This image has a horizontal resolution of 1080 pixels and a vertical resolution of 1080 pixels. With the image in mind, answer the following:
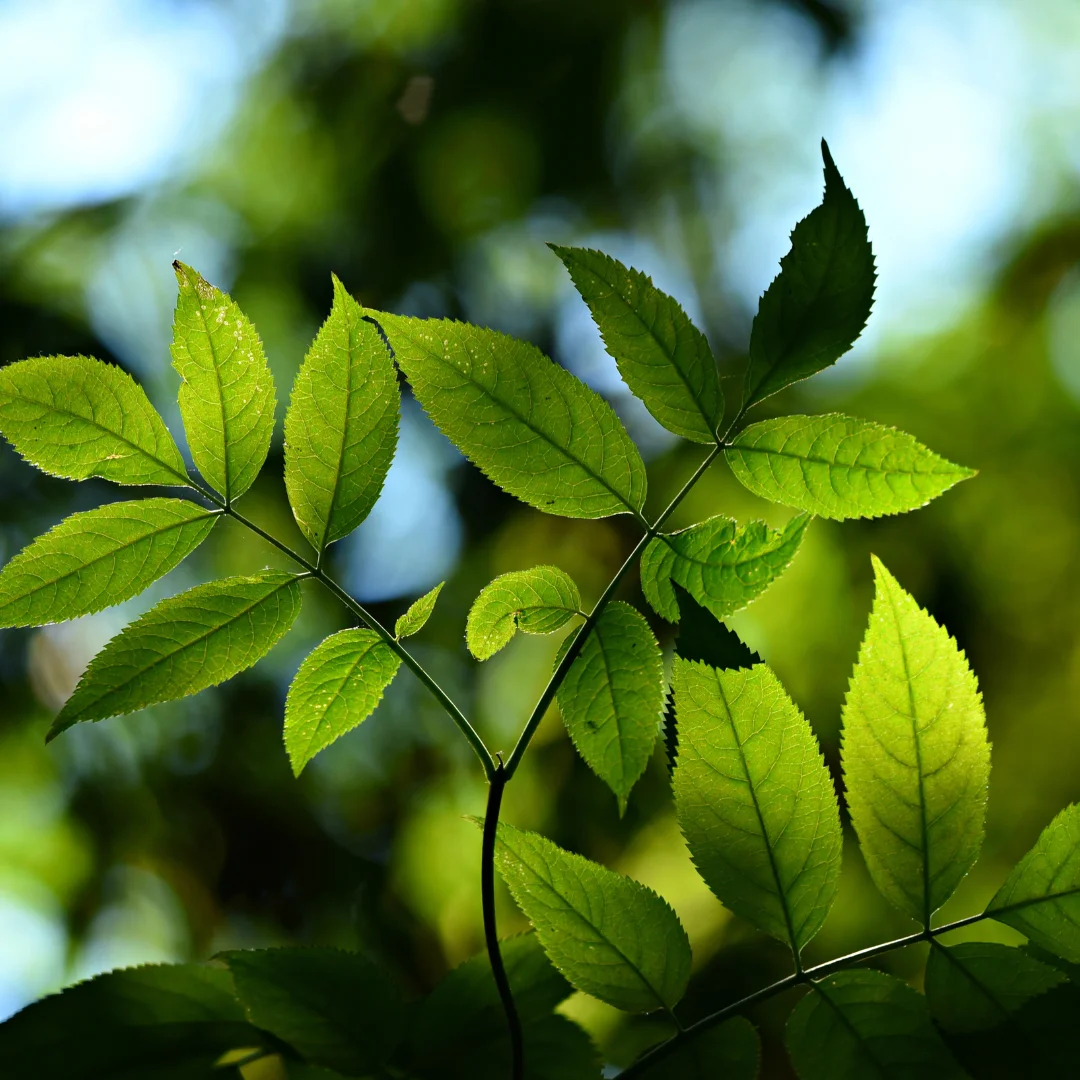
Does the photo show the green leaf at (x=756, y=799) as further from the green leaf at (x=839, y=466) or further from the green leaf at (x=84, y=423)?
the green leaf at (x=84, y=423)

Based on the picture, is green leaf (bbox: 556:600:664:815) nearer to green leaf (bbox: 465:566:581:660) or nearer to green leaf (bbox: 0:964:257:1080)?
green leaf (bbox: 465:566:581:660)

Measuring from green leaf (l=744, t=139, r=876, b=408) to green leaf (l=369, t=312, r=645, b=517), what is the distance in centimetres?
10

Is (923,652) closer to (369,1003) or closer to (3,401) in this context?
(369,1003)

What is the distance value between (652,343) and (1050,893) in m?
0.35

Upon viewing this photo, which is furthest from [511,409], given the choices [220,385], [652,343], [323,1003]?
[323,1003]

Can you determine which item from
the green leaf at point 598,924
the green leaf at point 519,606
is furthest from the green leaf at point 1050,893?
the green leaf at point 519,606

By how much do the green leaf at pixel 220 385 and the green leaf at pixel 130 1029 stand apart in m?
0.29

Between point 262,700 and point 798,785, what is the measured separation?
2341 millimetres

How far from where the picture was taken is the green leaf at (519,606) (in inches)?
21.2

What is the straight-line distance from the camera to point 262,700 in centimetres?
259

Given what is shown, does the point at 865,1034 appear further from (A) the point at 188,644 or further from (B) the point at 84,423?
(B) the point at 84,423

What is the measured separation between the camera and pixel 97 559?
537mm

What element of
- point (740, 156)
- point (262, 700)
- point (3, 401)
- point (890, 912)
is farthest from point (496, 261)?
point (3, 401)

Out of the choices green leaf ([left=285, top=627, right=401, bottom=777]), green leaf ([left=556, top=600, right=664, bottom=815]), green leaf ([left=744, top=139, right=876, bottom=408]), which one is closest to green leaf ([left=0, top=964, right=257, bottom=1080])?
green leaf ([left=285, top=627, right=401, bottom=777])
